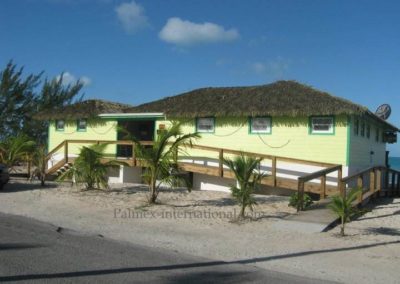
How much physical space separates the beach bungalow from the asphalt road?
302 inches

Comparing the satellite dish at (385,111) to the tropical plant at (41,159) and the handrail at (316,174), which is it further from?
the tropical plant at (41,159)

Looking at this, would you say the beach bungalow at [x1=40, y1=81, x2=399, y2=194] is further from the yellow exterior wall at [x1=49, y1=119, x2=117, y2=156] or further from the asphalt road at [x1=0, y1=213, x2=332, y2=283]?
the asphalt road at [x1=0, y1=213, x2=332, y2=283]

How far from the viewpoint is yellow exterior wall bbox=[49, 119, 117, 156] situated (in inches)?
930

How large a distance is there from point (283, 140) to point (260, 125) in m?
1.14

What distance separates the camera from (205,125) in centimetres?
2081

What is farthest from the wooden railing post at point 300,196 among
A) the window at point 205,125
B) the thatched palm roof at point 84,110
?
the thatched palm roof at point 84,110

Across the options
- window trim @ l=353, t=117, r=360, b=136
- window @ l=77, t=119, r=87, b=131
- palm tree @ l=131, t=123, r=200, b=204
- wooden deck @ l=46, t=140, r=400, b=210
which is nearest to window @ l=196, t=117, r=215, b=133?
wooden deck @ l=46, t=140, r=400, b=210

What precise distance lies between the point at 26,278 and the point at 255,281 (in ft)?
9.83

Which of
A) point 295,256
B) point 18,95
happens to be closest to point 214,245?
point 295,256

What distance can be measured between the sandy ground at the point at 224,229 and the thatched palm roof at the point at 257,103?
11.1 feet

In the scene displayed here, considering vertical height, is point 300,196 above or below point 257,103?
below

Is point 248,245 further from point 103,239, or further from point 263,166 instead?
point 263,166

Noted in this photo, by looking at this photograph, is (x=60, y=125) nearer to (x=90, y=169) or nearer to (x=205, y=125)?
(x=205, y=125)

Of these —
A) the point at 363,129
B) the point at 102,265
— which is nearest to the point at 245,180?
the point at 102,265
